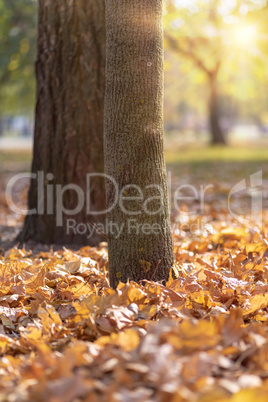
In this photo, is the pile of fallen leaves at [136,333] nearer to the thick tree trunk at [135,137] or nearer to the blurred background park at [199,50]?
the thick tree trunk at [135,137]

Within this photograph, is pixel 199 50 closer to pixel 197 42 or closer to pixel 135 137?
pixel 197 42

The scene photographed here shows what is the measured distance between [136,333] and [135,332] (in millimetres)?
60

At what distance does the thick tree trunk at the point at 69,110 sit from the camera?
13.7 feet

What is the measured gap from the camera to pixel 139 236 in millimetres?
2676

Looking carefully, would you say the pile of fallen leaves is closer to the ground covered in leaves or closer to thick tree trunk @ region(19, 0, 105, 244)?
the ground covered in leaves

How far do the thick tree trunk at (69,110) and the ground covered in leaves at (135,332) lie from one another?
2.42 feet

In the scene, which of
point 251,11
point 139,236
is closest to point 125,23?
point 139,236

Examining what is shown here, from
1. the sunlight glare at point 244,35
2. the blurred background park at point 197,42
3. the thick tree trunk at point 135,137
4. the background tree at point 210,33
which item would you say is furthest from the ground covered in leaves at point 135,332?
the sunlight glare at point 244,35

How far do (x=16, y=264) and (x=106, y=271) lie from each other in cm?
67

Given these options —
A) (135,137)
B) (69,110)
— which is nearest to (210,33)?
(69,110)

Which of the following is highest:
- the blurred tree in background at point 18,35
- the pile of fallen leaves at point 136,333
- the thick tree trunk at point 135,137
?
the blurred tree in background at point 18,35

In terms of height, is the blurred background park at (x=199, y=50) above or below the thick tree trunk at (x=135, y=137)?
above

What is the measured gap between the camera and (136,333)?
1862 millimetres

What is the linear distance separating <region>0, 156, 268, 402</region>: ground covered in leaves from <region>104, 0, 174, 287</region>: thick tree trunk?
0.80 ft
